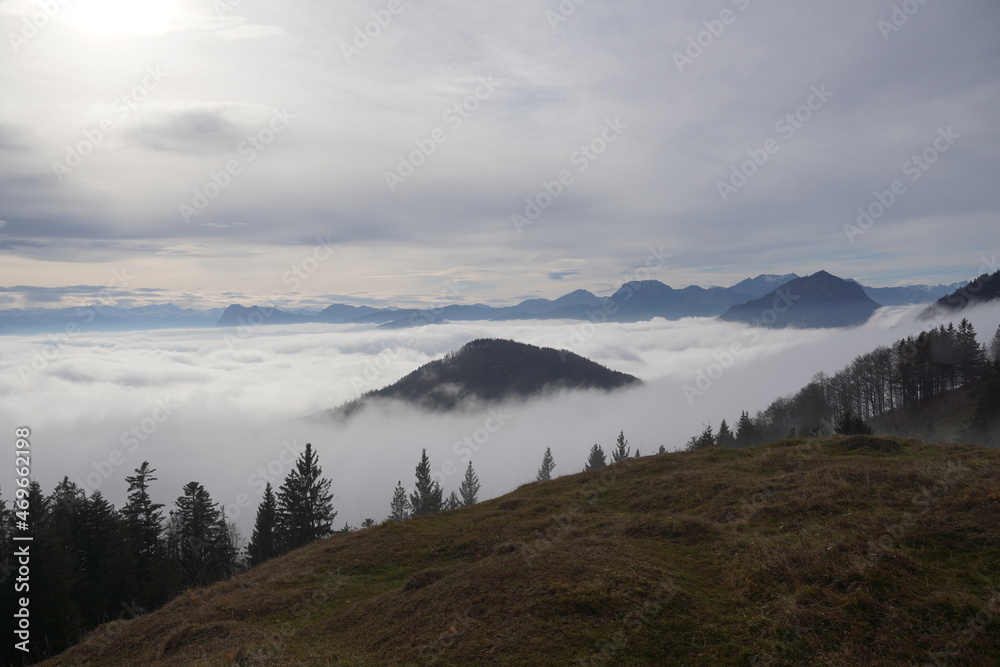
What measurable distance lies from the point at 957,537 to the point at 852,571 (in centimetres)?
383

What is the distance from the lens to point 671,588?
12.1 meters

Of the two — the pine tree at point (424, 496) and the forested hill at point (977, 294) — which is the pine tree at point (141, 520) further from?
the forested hill at point (977, 294)

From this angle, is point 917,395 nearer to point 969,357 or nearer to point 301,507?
point 969,357

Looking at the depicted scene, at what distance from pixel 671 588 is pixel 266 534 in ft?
173

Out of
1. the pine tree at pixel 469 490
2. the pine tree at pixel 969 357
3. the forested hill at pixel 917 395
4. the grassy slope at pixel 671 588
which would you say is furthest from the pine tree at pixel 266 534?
the pine tree at pixel 969 357

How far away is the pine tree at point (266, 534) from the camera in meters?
51.6

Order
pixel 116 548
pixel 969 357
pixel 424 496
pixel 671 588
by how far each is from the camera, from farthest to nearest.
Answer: pixel 424 496, pixel 969 357, pixel 116 548, pixel 671 588

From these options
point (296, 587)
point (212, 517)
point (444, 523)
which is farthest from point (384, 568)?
point (212, 517)

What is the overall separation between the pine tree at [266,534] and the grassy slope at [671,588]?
105 feet

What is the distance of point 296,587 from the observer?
19.3 meters

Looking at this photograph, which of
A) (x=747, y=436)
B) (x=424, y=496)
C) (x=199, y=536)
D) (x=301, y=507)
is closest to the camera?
(x=199, y=536)

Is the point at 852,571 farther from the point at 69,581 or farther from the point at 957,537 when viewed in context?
the point at 69,581

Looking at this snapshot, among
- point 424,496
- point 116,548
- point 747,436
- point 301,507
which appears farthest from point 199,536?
point 747,436

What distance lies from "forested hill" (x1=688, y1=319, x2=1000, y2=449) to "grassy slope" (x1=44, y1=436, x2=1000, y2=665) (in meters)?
41.1
